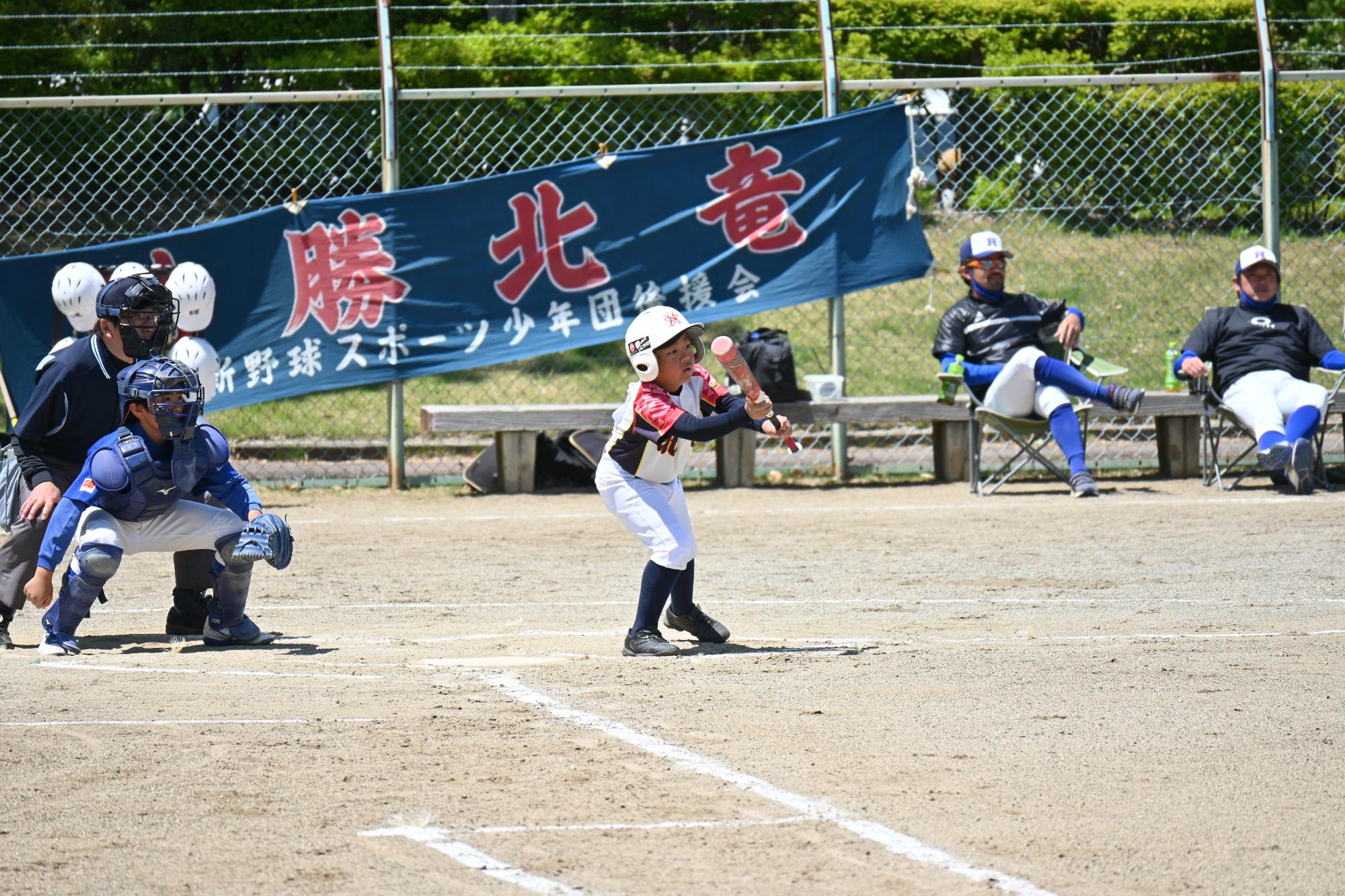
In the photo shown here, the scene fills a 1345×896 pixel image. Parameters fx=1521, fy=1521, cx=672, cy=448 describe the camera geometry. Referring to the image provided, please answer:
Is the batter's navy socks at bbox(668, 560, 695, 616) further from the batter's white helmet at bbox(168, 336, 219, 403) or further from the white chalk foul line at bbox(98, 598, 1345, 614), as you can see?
the batter's white helmet at bbox(168, 336, 219, 403)

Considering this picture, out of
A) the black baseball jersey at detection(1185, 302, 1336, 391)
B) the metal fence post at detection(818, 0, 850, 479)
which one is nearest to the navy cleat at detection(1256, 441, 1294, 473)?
the black baseball jersey at detection(1185, 302, 1336, 391)

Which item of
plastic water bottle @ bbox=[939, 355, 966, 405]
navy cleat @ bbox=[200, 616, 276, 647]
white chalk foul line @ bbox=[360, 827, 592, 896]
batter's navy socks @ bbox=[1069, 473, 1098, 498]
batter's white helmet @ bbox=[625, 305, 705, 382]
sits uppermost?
batter's white helmet @ bbox=[625, 305, 705, 382]

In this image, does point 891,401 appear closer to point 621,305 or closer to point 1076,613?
point 621,305

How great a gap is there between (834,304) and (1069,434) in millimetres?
2202

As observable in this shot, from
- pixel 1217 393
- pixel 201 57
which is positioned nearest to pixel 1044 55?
pixel 1217 393

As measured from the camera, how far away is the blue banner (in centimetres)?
1125

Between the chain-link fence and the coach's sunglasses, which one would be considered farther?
the chain-link fence

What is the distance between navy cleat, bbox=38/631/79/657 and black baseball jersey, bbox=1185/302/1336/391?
7820mm

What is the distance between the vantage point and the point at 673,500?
6523mm

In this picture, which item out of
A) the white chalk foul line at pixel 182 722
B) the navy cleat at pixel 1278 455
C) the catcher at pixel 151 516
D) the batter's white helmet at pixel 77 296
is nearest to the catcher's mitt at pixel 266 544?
the catcher at pixel 151 516

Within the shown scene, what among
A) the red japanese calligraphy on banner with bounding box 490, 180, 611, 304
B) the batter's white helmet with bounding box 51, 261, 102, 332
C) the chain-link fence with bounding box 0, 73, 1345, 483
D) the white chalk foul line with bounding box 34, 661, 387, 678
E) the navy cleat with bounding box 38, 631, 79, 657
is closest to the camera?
the white chalk foul line with bounding box 34, 661, 387, 678

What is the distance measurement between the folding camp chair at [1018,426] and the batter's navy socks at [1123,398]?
0.25 m

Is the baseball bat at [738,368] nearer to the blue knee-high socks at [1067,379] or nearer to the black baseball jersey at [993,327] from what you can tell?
the blue knee-high socks at [1067,379]

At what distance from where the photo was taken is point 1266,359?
35.2 ft
